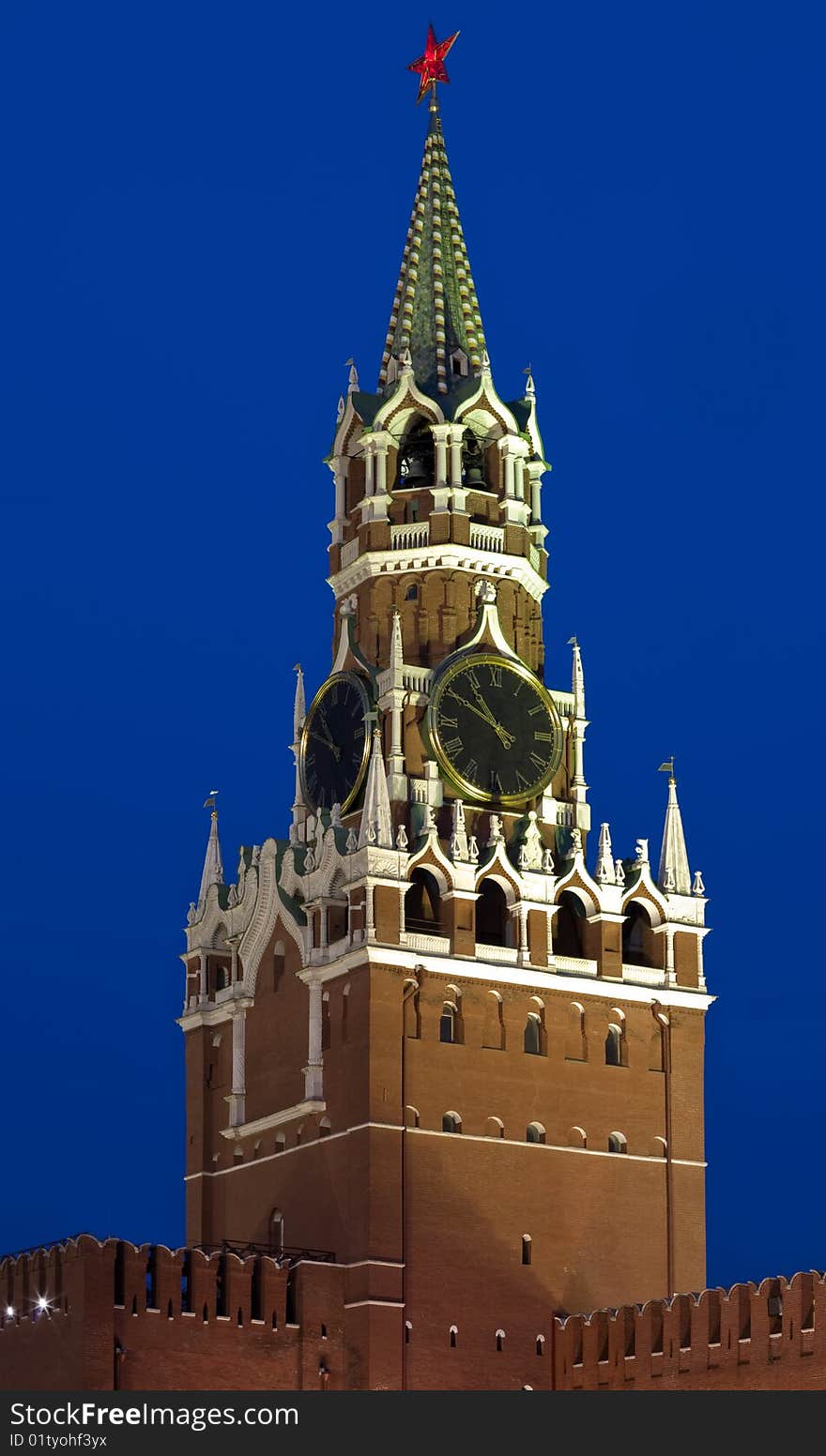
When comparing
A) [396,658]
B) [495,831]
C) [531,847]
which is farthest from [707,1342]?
[396,658]

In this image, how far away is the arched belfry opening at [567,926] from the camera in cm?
9912

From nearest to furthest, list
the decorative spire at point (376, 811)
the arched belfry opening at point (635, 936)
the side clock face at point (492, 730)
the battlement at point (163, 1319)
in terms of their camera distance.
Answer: the battlement at point (163, 1319)
the decorative spire at point (376, 811)
the side clock face at point (492, 730)
the arched belfry opening at point (635, 936)

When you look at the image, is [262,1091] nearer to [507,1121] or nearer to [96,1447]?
[507,1121]

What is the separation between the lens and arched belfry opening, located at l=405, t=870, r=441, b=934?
96.5m

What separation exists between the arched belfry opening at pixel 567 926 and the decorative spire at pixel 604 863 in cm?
86

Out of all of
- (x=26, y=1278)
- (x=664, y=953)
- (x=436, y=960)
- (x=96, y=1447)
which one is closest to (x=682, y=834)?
(x=664, y=953)

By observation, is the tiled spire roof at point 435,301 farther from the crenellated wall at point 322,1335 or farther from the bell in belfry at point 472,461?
the crenellated wall at point 322,1335

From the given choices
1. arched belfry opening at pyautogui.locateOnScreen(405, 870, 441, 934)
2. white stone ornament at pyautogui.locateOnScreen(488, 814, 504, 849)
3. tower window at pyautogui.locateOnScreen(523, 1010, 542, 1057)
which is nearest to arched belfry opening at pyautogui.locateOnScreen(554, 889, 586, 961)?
white stone ornament at pyautogui.locateOnScreen(488, 814, 504, 849)

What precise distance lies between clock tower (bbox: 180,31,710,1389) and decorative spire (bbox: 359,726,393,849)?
0.31 ft

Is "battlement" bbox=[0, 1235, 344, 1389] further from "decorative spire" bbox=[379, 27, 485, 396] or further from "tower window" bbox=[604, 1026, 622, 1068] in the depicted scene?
"decorative spire" bbox=[379, 27, 485, 396]

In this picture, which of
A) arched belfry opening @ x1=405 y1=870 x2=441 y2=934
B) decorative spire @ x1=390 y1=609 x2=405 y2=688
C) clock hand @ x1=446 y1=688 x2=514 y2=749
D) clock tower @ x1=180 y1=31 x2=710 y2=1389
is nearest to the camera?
clock tower @ x1=180 y1=31 x2=710 y2=1389

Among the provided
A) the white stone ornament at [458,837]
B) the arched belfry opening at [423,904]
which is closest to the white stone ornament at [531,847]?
the white stone ornament at [458,837]

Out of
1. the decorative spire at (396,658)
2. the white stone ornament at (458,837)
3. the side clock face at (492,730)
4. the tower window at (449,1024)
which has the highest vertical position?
the decorative spire at (396,658)

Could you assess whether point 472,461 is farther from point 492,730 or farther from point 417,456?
point 492,730
